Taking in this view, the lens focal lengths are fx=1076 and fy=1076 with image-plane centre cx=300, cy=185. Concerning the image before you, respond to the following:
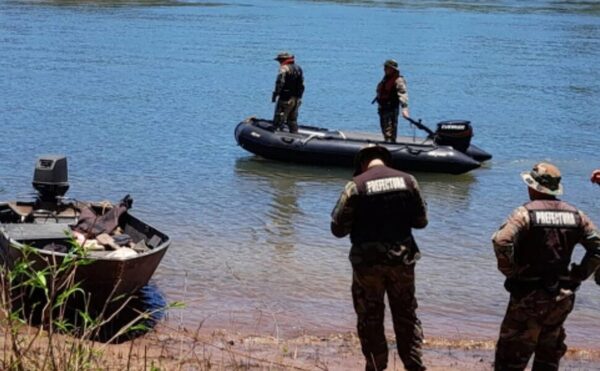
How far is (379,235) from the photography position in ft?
20.9

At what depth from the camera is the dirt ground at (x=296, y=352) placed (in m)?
7.47

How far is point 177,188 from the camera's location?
15.0m

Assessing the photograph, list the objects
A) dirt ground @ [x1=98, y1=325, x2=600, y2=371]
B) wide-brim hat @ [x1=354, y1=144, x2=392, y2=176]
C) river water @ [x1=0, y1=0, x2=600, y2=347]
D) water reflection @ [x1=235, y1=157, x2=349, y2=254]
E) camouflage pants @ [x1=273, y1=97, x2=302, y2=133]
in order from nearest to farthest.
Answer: wide-brim hat @ [x1=354, y1=144, x2=392, y2=176]
dirt ground @ [x1=98, y1=325, x2=600, y2=371]
river water @ [x1=0, y1=0, x2=600, y2=347]
water reflection @ [x1=235, y1=157, x2=349, y2=254]
camouflage pants @ [x1=273, y1=97, x2=302, y2=133]

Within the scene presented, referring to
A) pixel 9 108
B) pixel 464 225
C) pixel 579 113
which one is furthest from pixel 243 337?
pixel 579 113

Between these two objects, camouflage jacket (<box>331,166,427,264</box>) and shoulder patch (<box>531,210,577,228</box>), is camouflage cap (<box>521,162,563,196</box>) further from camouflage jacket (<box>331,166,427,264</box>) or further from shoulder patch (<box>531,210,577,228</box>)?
camouflage jacket (<box>331,166,427,264</box>)

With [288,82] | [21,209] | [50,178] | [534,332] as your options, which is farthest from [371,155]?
[288,82]

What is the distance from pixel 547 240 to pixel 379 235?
3.37 ft

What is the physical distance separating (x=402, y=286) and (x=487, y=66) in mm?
28148

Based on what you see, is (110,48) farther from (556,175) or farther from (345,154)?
(556,175)

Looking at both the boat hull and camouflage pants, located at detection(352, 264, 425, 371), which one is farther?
the boat hull

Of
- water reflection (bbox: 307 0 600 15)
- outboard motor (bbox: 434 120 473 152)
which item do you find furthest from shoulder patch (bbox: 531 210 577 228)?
water reflection (bbox: 307 0 600 15)

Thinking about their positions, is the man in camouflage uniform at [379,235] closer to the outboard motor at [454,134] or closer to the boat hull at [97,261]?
the boat hull at [97,261]

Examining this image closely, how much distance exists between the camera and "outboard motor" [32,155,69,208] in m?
9.98

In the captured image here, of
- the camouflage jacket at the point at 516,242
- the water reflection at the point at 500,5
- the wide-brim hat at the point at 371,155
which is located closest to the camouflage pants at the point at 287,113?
the wide-brim hat at the point at 371,155
